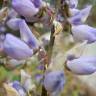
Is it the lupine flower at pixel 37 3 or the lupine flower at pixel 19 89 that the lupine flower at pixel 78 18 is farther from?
the lupine flower at pixel 19 89

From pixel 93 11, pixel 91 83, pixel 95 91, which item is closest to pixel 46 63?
pixel 95 91

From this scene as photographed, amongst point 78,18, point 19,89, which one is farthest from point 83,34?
point 19,89

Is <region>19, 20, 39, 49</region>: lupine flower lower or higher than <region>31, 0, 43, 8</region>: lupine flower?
lower

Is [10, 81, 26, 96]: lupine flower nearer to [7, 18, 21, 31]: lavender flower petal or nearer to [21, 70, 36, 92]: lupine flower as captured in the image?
[21, 70, 36, 92]: lupine flower

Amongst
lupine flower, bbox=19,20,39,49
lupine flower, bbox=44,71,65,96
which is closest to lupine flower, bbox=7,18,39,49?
lupine flower, bbox=19,20,39,49

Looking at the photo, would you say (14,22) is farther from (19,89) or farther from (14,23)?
(19,89)

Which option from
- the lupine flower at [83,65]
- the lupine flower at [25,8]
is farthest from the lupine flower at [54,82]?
the lupine flower at [25,8]
